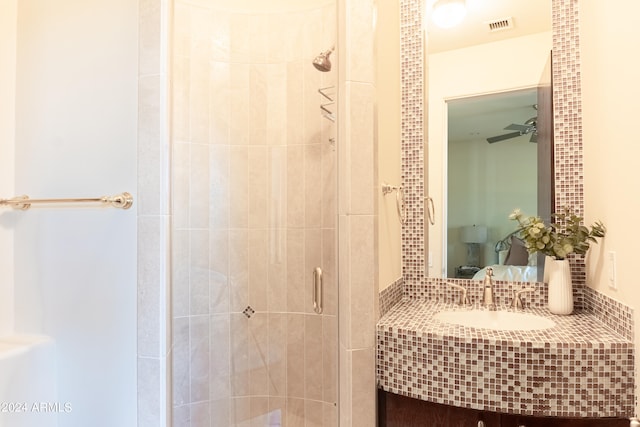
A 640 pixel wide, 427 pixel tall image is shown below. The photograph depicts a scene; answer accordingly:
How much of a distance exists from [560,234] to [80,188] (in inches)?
78.7

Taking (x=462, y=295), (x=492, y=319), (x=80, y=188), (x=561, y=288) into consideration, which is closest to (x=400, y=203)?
(x=462, y=295)

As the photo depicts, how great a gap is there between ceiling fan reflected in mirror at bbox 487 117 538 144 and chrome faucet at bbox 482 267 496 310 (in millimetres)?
648

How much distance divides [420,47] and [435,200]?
0.80 meters

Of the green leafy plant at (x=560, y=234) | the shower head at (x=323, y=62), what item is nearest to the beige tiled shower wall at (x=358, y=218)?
the shower head at (x=323, y=62)

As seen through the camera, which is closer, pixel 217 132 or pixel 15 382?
pixel 15 382

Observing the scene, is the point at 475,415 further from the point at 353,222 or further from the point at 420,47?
the point at 420,47

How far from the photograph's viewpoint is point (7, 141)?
4.93ft

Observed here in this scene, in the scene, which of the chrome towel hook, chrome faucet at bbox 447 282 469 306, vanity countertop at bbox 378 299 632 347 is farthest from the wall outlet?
the chrome towel hook

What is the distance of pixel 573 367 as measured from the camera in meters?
1.18

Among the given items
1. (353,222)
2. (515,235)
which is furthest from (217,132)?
(515,235)

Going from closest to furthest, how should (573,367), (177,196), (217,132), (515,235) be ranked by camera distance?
(573,367) → (177,196) → (515,235) → (217,132)

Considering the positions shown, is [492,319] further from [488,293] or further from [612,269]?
[612,269]

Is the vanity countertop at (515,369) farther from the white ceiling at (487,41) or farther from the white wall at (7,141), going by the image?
the white wall at (7,141)

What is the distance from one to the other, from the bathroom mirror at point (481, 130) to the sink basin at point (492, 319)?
20 centimetres
